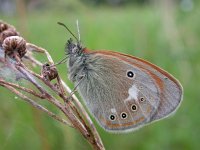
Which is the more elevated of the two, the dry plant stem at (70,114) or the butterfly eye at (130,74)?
the dry plant stem at (70,114)

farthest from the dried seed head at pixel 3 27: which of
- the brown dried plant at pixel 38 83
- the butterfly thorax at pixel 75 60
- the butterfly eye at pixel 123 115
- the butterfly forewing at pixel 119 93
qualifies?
the butterfly eye at pixel 123 115

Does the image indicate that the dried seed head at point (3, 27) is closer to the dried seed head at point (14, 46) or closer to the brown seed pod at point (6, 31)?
the brown seed pod at point (6, 31)

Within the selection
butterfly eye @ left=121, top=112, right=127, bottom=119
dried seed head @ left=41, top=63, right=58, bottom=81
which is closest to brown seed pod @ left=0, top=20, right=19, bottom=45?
dried seed head @ left=41, top=63, right=58, bottom=81

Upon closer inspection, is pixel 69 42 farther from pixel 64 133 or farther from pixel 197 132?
pixel 197 132

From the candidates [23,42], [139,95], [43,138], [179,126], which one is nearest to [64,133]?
[43,138]

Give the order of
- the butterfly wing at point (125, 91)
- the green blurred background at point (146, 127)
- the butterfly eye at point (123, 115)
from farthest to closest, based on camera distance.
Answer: the green blurred background at point (146, 127) → the butterfly eye at point (123, 115) → the butterfly wing at point (125, 91)

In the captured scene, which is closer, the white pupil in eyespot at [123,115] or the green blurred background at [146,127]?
the white pupil in eyespot at [123,115]

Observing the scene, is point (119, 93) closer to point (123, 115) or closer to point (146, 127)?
point (123, 115)
